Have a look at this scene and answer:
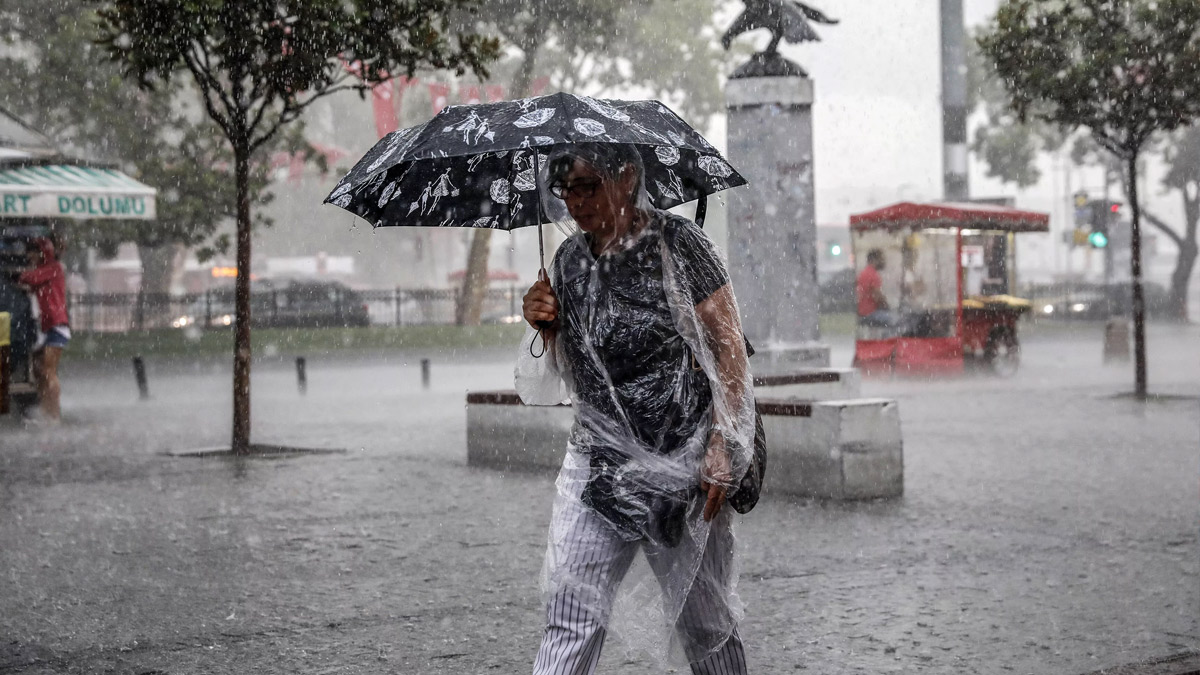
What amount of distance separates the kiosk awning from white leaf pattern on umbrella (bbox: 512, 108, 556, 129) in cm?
1323

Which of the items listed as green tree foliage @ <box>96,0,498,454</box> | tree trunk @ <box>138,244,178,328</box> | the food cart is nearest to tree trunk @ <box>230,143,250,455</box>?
green tree foliage @ <box>96,0,498,454</box>

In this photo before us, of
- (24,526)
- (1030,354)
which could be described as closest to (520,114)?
(24,526)

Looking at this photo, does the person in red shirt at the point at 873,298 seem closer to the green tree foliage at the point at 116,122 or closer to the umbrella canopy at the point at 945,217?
the umbrella canopy at the point at 945,217

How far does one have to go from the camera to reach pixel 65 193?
16094 millimetres

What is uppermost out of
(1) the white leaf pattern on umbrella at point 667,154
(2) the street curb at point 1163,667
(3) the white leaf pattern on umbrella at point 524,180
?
(1) the white leaf pattern on umbrella at point 667,154

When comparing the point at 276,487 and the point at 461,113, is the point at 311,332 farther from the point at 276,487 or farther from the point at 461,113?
the point at 461,113

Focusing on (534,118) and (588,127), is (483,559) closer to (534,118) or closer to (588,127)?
(534,118)

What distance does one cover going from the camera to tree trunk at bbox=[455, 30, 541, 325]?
32.2 m

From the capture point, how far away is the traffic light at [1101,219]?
32969 mm

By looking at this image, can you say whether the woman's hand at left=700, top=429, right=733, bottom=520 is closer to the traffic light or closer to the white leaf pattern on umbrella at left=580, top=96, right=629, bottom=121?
the white leaf pattern on umbrella at left=580, top=96, right=629, bottom=121

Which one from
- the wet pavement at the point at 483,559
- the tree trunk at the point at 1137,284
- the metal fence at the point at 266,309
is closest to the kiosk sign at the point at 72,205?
the wet pavement at the point at 483,559

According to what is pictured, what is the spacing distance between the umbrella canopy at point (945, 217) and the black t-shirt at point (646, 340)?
18.2 meters

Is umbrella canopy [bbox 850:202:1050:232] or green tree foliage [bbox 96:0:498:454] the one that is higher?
green tree foliage [bbox 96:0:498:454]

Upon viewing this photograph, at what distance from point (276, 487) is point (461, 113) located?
6463 mm
